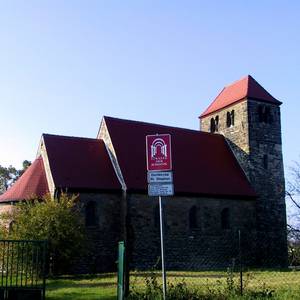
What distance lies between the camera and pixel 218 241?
94.1ft

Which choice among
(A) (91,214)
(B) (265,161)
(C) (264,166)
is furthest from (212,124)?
(A) (91,214)

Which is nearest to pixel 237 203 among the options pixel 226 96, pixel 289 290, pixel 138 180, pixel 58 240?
pixel 138 180

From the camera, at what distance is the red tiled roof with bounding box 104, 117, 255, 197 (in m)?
27.5

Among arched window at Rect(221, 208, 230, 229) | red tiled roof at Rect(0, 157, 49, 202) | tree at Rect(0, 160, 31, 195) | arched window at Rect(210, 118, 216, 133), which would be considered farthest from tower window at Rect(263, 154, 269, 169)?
tree at Rect(0, 160, 31, 195)

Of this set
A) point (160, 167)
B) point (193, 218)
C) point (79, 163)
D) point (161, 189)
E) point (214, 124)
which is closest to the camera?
point (161, 189)

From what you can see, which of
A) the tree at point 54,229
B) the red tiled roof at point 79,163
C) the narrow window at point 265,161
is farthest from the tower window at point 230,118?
the tree at point 54,229

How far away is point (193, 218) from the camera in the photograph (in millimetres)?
28312

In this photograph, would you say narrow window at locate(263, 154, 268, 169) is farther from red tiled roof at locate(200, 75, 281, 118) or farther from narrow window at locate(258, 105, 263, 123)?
red tiled roof at locate(200, 75, 281, 118)

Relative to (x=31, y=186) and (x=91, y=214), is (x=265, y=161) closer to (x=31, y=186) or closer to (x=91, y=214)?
(x=91, y=214)

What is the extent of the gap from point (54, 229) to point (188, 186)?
9.23 meters

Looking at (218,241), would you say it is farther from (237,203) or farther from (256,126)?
(256,126)

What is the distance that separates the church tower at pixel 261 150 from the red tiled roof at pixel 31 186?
42.7 feet

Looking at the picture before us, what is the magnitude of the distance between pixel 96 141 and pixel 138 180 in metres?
3.96

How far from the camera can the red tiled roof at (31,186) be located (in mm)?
25250
